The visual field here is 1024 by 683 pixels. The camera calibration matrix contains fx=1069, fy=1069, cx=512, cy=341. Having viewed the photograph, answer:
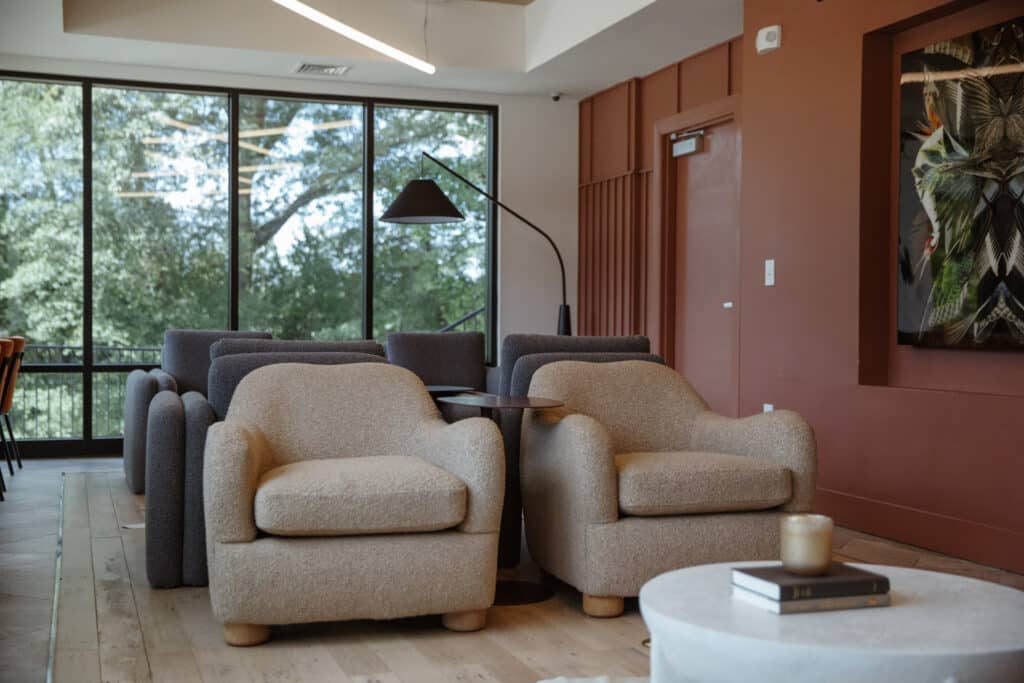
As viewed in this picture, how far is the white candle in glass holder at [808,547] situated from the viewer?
2.00m

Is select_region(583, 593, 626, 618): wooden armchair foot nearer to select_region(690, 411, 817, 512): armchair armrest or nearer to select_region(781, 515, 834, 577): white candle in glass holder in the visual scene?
select_region(690, 411, 817, 512): armchair armrest

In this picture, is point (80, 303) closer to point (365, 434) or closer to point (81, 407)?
point (81, 407)

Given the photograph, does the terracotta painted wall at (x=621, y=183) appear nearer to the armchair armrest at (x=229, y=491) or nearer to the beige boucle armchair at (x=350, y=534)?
the beige boucle armchair at (x=350, y=534)

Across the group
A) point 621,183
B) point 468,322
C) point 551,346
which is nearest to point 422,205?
point 621,183

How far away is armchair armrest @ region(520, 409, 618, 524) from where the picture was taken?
323 cm

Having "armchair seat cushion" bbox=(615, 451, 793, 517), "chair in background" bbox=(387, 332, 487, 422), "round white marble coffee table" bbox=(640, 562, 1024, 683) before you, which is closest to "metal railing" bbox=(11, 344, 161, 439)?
"chair in background" bbox=(387, 332, 487, 422)

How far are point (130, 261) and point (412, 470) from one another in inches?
200

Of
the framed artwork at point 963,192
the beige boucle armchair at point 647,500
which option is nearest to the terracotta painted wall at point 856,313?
the framed artwork at point 963,192

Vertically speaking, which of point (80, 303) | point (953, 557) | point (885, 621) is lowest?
point (953, 557)

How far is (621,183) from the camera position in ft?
25.7

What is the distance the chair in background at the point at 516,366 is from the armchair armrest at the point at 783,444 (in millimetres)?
737

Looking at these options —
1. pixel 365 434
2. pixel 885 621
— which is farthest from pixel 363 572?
pixel 885 621

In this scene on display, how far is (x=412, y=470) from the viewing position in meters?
3.17

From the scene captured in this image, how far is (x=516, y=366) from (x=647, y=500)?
1028 mm
